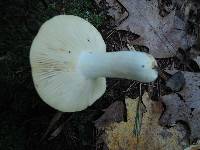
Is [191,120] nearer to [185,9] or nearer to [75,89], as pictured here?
[185,9]

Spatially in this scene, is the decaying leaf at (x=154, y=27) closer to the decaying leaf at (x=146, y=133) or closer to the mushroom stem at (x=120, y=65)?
the decaying leaf at (x=146, y=133)

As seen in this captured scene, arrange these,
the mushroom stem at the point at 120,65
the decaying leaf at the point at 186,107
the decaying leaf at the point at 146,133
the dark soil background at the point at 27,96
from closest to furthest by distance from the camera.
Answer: the mushroom stem at the point at 120,65 → the dark soil background at the point at 27,96 → the decaying leaf at the point at 146,133 → the decaying leaf at the point at 186,107

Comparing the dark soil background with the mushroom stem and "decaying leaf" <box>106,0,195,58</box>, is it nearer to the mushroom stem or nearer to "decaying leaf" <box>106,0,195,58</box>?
"decaying leaf" <box>106,0,195,58</box>

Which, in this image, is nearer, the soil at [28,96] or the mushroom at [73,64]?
the mushroom at [73,64]

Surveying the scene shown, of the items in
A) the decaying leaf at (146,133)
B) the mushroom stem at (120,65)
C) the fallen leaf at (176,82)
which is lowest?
the decaying leaf at (146,133)

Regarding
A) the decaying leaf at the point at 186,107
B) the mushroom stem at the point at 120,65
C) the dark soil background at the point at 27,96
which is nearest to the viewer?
the mushroom stem at the point at 120,65

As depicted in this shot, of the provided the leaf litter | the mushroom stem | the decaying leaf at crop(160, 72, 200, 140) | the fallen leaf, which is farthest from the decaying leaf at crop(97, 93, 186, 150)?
the mushroom stem

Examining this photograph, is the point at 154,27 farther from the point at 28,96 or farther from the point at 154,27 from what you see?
the point at 28,96

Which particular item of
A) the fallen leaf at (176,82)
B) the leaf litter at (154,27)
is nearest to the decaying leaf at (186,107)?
the fallen leaf at (176,82)
